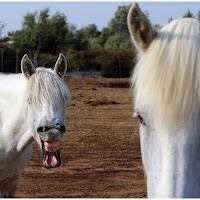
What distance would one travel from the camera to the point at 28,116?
3578 mm

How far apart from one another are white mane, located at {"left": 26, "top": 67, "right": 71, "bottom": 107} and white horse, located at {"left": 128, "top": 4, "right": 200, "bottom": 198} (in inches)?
76.3

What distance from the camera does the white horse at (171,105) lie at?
1.43 m

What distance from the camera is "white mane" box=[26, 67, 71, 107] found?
3453 mm

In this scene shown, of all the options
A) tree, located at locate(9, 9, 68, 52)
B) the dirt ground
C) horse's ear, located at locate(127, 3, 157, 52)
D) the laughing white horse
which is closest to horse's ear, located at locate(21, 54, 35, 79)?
the laughing white horse

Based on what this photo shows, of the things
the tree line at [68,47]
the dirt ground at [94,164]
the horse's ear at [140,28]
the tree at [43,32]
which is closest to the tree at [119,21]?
the tree line at [68,47]

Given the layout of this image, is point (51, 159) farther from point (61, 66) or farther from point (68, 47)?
point (68, 47)

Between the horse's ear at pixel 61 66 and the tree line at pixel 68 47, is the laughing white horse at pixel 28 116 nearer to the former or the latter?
the horse's ear at pixel 61 66

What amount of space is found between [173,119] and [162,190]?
31 cm

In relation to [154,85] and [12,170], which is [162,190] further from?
[12,170]

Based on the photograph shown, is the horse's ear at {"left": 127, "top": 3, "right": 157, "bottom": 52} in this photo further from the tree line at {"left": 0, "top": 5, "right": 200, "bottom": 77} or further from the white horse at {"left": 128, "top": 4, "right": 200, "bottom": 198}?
the tree line at {"left": 0, "top": 5, "right": 200, "bottom": 77}

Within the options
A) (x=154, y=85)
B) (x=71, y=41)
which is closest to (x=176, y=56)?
(x=154, y=85)

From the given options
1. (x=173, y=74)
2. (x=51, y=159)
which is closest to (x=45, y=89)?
(x=51, y=159)

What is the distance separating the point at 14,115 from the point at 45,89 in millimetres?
543

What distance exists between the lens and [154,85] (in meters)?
1.56
